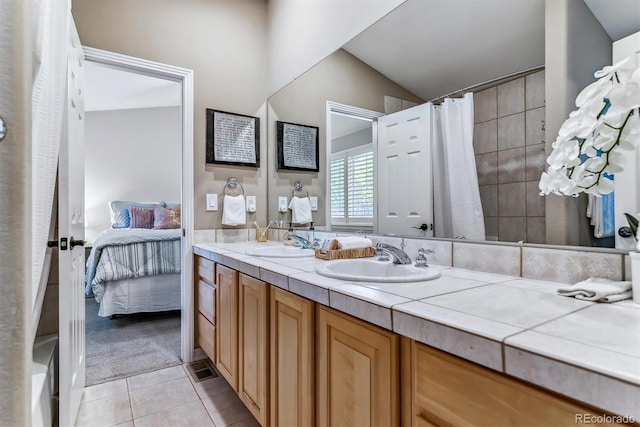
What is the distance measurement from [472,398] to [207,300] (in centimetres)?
181

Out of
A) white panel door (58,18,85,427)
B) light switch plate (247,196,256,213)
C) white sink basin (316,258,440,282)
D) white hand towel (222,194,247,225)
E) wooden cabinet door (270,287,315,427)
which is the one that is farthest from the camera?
light switch plate (247,196,256,213)

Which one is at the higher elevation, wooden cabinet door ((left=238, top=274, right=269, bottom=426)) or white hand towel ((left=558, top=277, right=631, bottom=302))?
A: white hand towel ((left=558, top=277, right=631, bottom=302))

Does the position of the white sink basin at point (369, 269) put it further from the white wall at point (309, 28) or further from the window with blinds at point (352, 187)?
the white wall at point (309, 28)

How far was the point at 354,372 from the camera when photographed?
87 centimetres

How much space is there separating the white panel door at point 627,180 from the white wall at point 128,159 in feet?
19.2

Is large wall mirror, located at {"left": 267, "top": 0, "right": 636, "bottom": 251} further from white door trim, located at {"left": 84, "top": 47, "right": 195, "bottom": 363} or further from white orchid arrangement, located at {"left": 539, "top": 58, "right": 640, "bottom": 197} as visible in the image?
white door trim, located at {"left": 84, "top": 47, "right": 195, "bottom": 363}

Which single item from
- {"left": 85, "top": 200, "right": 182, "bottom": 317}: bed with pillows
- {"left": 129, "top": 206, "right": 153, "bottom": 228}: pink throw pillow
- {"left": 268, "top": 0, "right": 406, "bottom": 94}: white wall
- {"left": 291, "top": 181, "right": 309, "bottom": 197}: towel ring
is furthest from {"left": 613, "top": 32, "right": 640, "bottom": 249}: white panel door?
{"left": 129, "top": 206, "right": 153, "bottom": 228}: pink throw pillow

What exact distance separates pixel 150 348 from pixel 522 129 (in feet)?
9.27

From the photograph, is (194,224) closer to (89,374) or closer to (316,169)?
(316,169)

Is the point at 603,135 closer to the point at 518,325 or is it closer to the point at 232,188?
the point at 518,325

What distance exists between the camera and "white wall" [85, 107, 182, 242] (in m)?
5.21

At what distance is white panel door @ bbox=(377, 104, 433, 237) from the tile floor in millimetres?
1249

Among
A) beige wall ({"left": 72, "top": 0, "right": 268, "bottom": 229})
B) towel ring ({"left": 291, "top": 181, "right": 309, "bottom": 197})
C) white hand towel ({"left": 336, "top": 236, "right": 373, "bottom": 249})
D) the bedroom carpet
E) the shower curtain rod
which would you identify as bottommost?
the bedroom carpet

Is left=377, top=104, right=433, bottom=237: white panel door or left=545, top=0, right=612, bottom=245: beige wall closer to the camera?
left=545, top=0, right=612, bottom=245: beige wall
